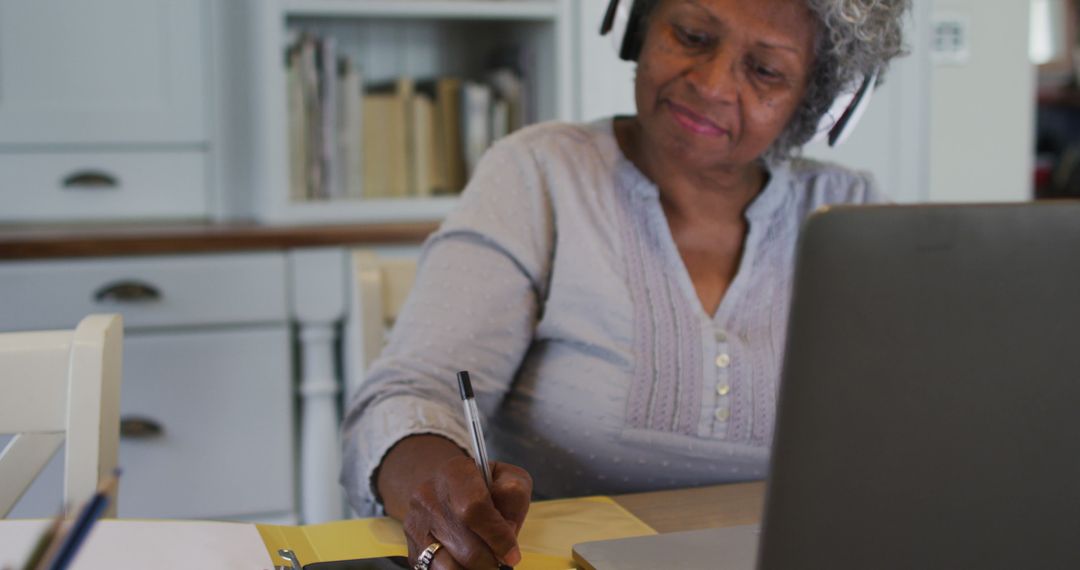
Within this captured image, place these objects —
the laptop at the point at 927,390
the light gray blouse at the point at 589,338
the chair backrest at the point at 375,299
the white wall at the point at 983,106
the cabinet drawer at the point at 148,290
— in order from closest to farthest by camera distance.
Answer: the laptop at the point at 927,390
the light gray blouse at the point at 589,338
the chair backrest at the point at 375,299
the cabinet drawer at the point at 148,290
the white wall at the point at 983,106

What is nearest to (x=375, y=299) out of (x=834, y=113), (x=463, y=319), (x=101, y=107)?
(x=463, y=319)

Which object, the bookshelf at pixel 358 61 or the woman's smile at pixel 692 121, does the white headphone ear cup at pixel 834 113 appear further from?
the bookshelf at pixel 358 61

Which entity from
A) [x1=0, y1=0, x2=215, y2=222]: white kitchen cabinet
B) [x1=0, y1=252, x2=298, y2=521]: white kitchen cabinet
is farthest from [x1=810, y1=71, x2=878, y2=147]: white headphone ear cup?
[x1=0, y1=0, x2=215, y2=222]: white kitchen cabinet

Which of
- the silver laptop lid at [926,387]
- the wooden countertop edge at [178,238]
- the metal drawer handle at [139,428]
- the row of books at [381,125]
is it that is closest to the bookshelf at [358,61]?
the row of books at [381,125]

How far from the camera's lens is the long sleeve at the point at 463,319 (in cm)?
93

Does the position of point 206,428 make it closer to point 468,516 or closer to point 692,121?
point 692,121

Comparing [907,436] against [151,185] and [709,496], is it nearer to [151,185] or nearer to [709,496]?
[709,496]

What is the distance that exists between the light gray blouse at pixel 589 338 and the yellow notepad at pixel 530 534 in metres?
0.20

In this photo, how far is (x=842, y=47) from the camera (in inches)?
43.7

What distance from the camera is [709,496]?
89 centimetres

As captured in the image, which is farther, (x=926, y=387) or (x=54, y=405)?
(x=54, y=405)

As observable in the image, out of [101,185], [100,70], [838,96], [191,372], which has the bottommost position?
[191,372]

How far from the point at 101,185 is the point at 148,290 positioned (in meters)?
0.44

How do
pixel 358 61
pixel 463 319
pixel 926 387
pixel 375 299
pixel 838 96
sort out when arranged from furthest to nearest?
pixel 358 61
pixel 375 299
pixel 838 96
pixel 463 319
pixel 926 387
